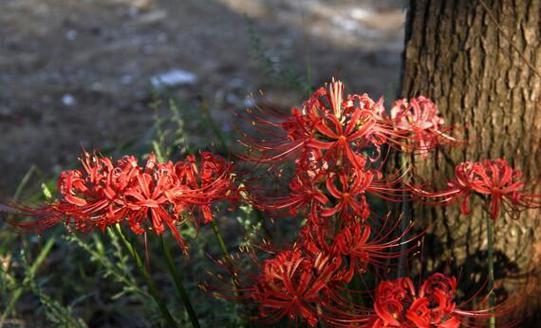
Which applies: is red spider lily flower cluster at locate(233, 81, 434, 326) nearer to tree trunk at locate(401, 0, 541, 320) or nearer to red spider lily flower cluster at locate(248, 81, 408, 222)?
red spider lily flower cluster at locate(248, 81, 408, 222)

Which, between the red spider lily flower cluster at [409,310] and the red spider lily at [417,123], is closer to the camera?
the red spider lily flower cluster at [409,310]

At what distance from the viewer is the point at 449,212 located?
267 cm

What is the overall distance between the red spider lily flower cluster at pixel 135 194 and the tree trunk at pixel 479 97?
3.08ft

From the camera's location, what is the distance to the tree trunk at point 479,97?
2492 mm

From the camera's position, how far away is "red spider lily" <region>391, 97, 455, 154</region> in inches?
84.0

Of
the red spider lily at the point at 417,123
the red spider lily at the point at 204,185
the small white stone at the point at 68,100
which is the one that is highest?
the red spider lily at the point at 417,123

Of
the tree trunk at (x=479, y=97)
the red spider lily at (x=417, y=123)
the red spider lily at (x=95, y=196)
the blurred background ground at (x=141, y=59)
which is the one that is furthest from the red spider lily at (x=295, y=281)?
the blurred background ground at (x=141, y=59)

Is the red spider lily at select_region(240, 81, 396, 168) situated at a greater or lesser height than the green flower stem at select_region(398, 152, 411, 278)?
greater

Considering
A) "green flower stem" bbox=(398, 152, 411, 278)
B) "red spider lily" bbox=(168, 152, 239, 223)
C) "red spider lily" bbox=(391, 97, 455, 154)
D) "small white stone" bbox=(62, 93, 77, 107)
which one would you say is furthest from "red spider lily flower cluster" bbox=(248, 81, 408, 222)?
"small white stone" bbox=(62, 93, 77, 107)

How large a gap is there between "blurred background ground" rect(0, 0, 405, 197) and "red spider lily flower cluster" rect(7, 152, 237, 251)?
9.44 ft

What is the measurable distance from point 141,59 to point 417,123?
195 inches

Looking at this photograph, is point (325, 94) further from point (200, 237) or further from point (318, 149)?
point (200, 237)

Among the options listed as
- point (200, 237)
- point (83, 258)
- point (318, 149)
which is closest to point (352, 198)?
point (318, 149)

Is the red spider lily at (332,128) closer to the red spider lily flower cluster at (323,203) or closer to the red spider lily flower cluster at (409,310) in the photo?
the red spider lily flower cluster at (323,203)
